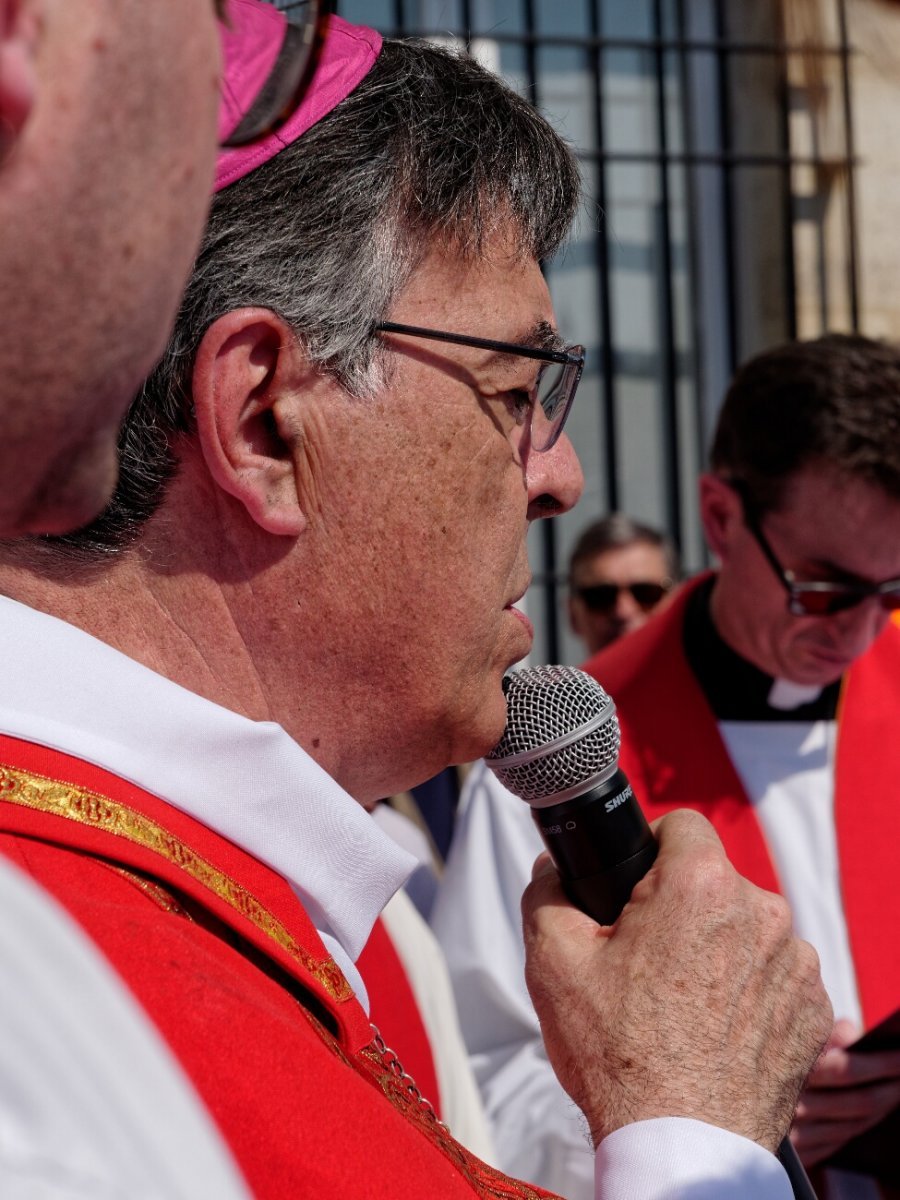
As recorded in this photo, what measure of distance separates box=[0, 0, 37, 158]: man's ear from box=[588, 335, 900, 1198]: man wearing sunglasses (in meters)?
3.02

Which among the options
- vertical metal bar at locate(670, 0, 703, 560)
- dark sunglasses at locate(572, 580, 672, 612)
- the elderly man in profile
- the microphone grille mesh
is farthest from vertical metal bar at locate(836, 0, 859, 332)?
the microphone grille mesh

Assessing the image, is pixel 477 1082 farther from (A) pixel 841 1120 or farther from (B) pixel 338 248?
(B) pixel 338 248

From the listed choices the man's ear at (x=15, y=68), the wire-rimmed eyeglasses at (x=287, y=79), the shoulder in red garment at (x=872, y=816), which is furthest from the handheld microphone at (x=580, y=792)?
the shoulder in red garment at (x=872, y=816)

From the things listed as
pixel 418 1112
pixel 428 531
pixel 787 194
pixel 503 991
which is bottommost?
pixel 503 991

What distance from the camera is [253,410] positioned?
1666 mm

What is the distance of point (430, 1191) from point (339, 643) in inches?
26.2

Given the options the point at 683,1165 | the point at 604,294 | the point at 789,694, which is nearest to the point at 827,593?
the point at 789,694

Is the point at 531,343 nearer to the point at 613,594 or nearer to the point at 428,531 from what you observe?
the point at 428,531

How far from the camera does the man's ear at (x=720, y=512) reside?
3.84m

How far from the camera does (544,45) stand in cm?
668

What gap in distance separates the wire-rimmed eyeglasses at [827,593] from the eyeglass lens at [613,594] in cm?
214

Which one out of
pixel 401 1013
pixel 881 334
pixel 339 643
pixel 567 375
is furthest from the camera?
pixel 881 334

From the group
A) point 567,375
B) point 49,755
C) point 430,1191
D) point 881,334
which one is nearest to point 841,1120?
point 567,375

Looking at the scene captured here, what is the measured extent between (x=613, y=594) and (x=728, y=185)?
2192 mm
